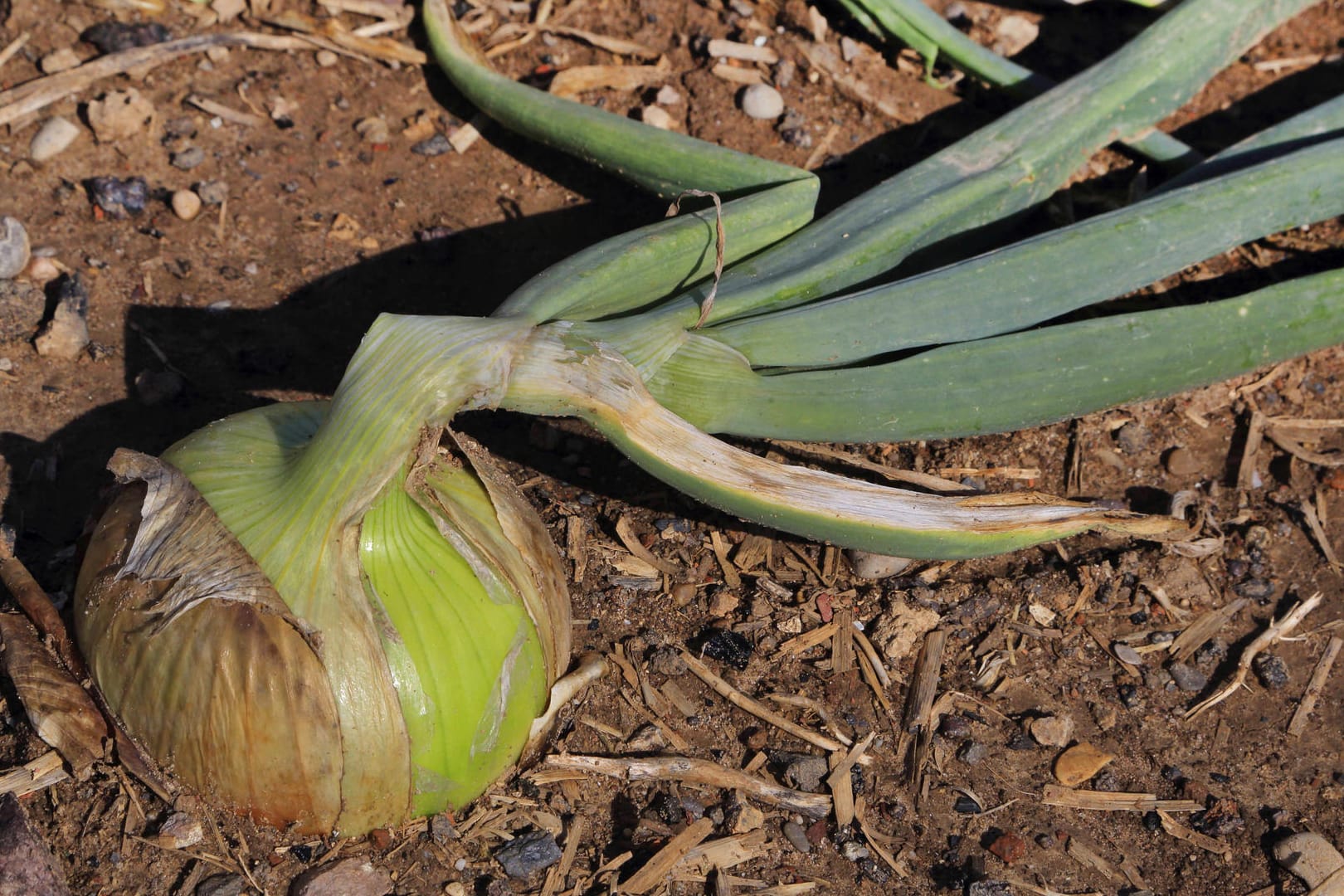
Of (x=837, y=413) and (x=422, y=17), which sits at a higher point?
(x=422, y=17)

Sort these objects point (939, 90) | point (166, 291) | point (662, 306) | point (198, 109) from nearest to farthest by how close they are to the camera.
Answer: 1. point (662, 306)
2. point (166, 291)
3. point (198, 109)
4. point (939, 90)

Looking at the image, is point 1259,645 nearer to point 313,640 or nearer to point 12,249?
point 313,640

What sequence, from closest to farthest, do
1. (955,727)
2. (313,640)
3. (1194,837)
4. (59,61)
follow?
(313,640) < (1194,837) < (955,727) < (59,61)

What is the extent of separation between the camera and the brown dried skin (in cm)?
148

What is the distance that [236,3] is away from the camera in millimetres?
2900

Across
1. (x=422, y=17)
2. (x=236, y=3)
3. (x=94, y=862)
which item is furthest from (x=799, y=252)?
(x=236, y=3)

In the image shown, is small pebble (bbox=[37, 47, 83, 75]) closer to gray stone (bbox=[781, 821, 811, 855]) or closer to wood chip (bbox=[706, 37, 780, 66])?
wood chip (bbox=[706, 37, 780, 66])

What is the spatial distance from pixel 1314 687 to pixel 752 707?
3.34ft

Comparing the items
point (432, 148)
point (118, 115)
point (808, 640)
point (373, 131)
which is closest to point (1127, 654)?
point (808, 640)

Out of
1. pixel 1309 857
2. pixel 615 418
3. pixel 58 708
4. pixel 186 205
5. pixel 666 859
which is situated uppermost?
pixel 186 205

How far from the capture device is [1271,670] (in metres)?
2.06

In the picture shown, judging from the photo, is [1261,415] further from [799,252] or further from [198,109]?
[198,109]

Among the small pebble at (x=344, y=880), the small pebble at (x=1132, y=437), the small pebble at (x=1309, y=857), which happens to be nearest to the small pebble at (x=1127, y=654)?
the small pebble at (x=1309, y=857)

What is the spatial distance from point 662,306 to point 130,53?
1662 millimetres
